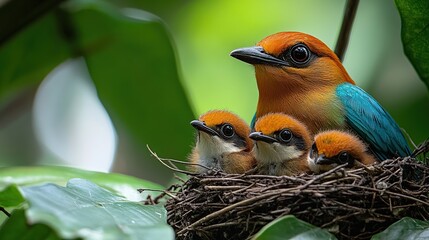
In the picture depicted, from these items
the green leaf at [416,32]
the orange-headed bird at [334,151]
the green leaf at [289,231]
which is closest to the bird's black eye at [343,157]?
the orange-headed bird at [334,151]

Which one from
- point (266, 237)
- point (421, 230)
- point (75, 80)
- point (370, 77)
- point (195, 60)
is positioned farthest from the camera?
point (75, 80)

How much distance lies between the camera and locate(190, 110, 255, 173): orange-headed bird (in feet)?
11.9

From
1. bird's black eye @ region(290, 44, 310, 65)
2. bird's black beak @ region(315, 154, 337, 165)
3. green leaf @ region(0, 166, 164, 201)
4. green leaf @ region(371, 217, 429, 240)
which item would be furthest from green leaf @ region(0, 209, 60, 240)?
bird's black eye @ region(290, 44, 310, 65)

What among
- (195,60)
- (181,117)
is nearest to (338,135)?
(181,117)

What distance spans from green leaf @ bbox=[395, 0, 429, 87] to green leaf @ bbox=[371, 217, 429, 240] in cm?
85

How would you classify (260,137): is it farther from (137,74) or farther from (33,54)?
(33,54)

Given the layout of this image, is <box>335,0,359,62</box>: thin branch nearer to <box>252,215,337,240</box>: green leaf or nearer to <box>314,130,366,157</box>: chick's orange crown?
<box>314,130,366,157</box>: chick's orange crown

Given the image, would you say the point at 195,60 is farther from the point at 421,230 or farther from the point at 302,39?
the point at 421,230

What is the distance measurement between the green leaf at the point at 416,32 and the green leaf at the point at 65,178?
1.29 meters

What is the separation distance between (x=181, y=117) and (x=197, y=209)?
1.36 metres

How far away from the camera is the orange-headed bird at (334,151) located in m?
3.21

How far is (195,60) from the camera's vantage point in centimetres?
572

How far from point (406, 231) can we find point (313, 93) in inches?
47.7

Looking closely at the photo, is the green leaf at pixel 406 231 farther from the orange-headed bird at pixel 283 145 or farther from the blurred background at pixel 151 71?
the blurred background at pixel 151 71
